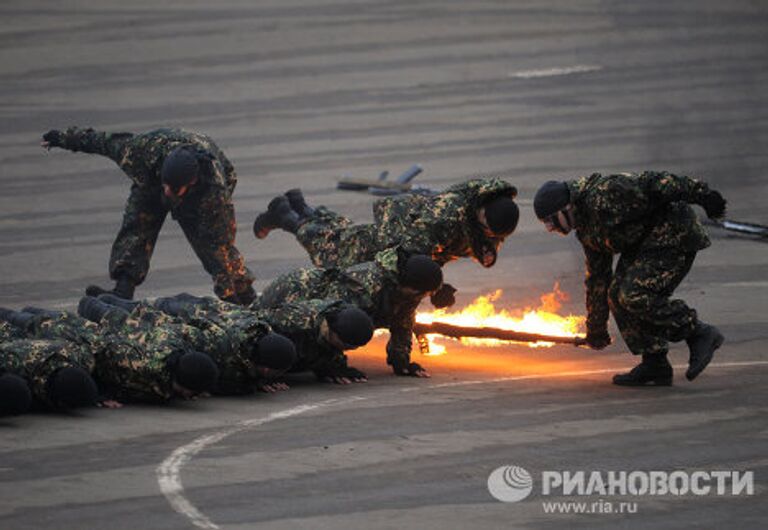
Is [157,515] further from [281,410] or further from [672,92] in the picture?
[672,92]

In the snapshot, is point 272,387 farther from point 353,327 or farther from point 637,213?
point 637,213

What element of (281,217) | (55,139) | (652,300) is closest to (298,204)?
(281,217)

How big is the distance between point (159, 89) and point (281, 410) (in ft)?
44.6

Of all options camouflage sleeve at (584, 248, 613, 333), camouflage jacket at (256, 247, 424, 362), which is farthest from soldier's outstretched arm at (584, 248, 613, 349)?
camouflage jacket at (256, 247, 424, 362)

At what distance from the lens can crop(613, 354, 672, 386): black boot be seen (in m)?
16.2

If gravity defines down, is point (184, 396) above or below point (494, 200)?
below

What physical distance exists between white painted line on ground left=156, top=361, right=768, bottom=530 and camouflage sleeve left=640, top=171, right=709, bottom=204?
189 cm

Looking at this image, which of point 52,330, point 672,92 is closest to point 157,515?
point 52,330

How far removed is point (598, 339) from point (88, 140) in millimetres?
5479

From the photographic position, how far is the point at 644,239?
52.7 ft

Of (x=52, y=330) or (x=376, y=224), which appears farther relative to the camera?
(x=376, y=224)

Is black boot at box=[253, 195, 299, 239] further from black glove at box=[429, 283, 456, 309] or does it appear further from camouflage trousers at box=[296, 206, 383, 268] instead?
black glove at box=[429, 283, 456, 309]

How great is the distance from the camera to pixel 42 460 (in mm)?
13680

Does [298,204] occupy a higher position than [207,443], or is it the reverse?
[298,204]
